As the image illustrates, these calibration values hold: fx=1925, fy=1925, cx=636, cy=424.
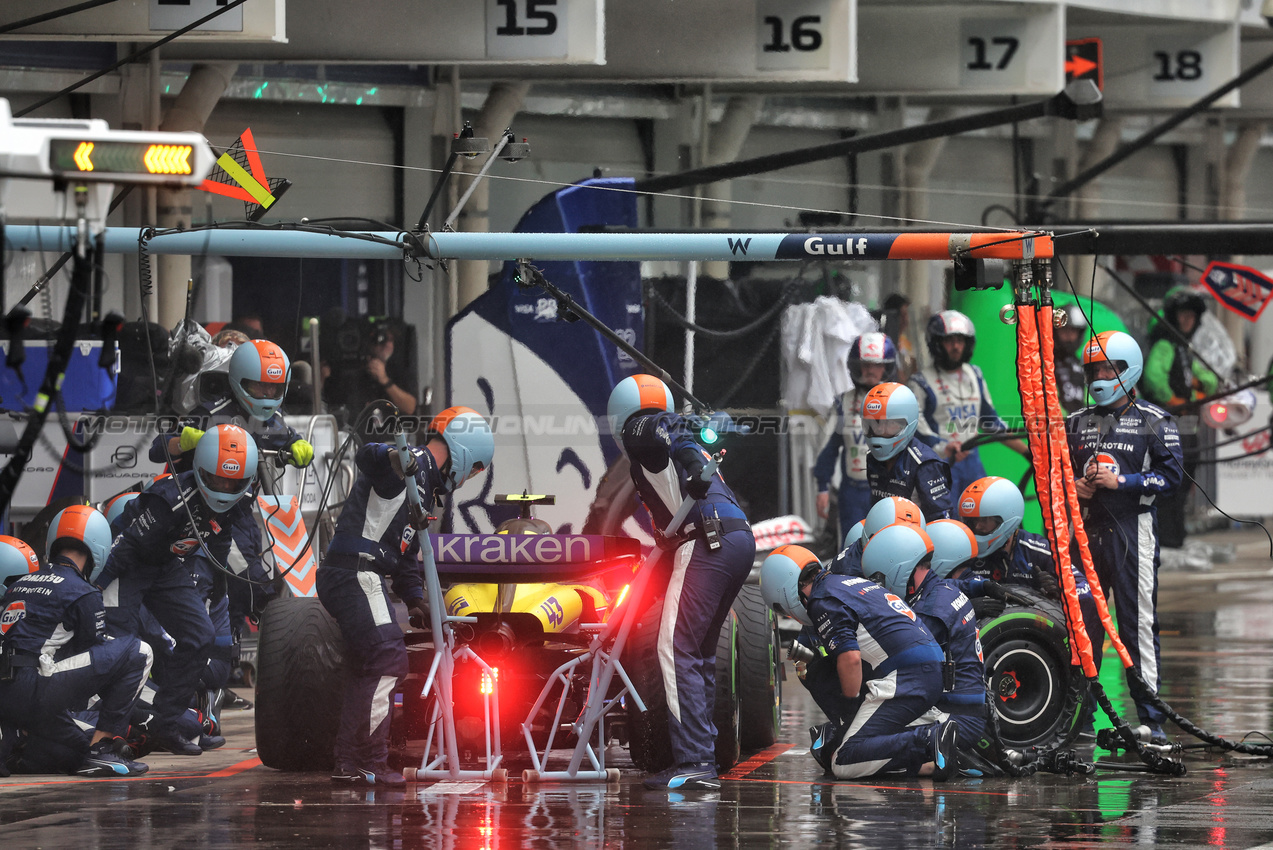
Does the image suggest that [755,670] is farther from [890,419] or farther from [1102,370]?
[1102,370]

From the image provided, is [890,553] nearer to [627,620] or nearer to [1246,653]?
[627,620]

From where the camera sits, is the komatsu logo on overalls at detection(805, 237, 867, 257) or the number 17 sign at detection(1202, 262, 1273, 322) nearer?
the komatsu logo on overalls at detection(805, 237, 867, 257)

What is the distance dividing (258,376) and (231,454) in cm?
119

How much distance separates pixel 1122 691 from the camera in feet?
37.4

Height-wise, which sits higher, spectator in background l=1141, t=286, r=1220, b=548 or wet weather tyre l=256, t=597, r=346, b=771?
spectator in background l=1141, t=286, r=1220, b=548

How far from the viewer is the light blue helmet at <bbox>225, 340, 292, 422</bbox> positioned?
36.0 ft

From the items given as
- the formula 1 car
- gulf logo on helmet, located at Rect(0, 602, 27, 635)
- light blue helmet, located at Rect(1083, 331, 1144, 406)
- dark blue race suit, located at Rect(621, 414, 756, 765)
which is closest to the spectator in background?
light blue helmet, located at Rect(1083, 331, 1144, 406)

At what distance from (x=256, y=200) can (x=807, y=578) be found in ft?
10.5

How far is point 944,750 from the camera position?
8398 millimetres

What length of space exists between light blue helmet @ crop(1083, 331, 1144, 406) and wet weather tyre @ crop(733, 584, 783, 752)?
7.15ft

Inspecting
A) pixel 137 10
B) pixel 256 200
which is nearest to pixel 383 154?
pixel 137 10

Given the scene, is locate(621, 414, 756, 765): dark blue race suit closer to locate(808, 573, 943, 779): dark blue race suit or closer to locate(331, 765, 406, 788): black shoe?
locate(808, 573, 943, 779): dark blue race suit

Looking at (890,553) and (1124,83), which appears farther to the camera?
(1124,83)

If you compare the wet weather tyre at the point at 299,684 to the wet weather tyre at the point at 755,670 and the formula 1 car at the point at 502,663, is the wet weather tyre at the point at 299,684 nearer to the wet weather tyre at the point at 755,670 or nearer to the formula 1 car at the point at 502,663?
the formula 1 car at the point at 502,663
